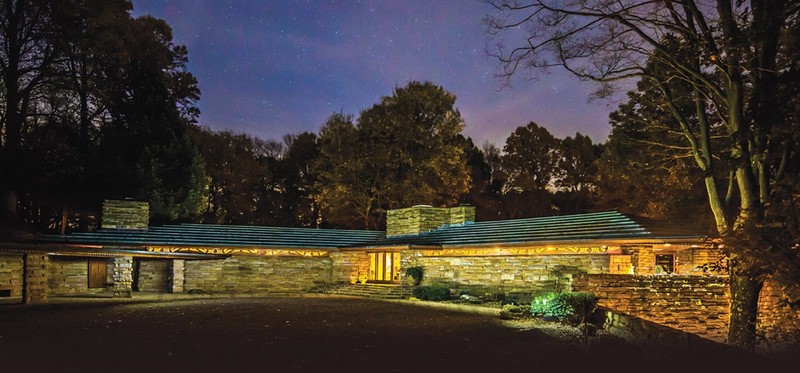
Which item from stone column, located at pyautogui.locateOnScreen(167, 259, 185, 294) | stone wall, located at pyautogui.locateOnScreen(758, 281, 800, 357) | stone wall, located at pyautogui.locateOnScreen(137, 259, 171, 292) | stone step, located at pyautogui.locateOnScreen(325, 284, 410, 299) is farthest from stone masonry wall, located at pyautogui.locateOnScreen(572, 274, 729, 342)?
stone wall, located at pyautogui.locateOnScreen(137, 259, 171, 292)

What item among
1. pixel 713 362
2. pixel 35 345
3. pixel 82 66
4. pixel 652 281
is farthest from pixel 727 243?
pixel 82 66

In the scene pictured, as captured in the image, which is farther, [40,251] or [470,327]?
[40,251]

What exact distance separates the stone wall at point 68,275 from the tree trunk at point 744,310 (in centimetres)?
2062

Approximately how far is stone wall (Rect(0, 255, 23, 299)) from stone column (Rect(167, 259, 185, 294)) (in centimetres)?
528

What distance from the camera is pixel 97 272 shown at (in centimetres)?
2305

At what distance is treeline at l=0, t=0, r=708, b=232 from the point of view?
27375 mm

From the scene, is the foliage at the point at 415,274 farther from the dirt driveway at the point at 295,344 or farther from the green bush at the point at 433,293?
the dirt driveway at the point at 295,344

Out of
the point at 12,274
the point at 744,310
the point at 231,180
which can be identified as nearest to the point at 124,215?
the point at 12,274

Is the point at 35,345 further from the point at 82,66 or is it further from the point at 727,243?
the point at 82,66

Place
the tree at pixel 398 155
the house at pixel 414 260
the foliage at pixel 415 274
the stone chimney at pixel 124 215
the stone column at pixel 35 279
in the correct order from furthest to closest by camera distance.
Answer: the tree at pixel 398 155
the stone chimney at pixel 124 215
the foliage at pixel 415 274
the stone column at pixel 35 279
the house at pixel 414 260

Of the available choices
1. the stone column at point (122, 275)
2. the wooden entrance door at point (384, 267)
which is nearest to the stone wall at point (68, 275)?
the stone column at point (122, 275)

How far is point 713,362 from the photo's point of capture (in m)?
7.41

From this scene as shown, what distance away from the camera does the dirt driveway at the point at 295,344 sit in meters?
8.01

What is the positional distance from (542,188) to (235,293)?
1058 inches
